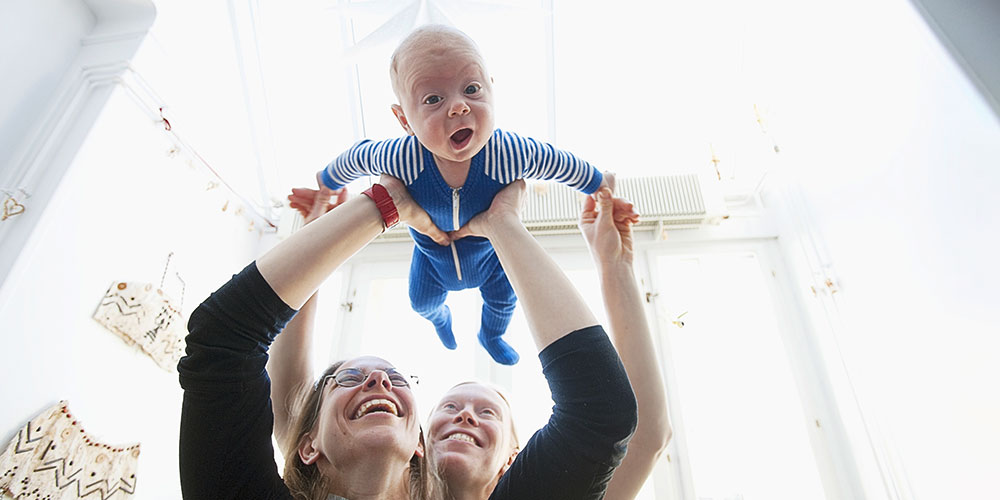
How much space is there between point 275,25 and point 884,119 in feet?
9.31

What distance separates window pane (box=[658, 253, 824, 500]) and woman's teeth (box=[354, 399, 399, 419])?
6.03 feet

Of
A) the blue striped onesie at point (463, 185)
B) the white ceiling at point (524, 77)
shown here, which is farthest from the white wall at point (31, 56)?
the blue striped onesie at point (463, 185)

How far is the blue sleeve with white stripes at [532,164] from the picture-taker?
0.98 meters

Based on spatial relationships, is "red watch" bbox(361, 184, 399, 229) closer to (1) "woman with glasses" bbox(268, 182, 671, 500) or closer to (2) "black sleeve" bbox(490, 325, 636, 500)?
(1) "woman with glasses" bbox(268, 182, 671, 500)

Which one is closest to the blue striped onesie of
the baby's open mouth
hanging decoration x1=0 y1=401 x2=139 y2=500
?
the baby's open mouth

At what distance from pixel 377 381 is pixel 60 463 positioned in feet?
4.59

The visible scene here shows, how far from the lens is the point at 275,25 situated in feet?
8.34

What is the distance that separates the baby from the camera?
2.83ft

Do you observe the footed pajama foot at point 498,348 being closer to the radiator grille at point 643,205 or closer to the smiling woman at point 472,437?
the smiling woman at point 472,437

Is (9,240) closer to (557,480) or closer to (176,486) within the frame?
(176,486)

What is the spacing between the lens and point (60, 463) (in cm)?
149

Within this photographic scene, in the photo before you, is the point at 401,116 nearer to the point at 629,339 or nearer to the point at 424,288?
the point at 424,288

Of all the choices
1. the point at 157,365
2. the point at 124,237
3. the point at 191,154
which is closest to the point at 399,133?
the point at 191,154

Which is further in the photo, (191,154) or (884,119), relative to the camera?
(191,154)
